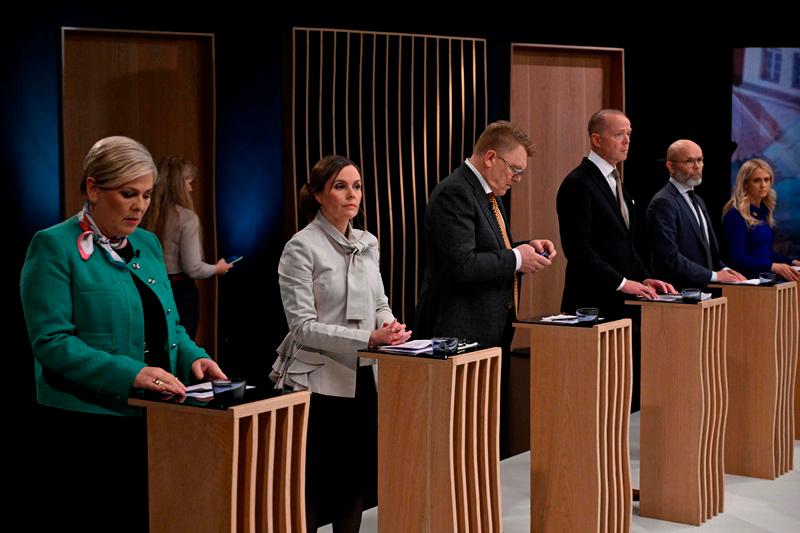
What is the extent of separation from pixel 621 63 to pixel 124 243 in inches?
234

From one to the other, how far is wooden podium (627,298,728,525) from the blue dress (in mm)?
A: 1780

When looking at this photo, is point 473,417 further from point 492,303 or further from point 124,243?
point 124,243

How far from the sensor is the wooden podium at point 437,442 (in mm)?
3148

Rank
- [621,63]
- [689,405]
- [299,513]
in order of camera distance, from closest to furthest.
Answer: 1. [299,513]
2. [689,405]
3. [621,63]

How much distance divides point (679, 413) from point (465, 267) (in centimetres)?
132

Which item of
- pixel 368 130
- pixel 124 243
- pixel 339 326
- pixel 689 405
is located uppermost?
pixel 368 130

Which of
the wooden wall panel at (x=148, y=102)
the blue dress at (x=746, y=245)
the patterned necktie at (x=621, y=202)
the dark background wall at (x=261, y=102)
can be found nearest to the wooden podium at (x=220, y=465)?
the patterned necktie at (x=621, y=202)

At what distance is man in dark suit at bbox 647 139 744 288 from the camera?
513 cm

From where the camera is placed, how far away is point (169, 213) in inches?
220

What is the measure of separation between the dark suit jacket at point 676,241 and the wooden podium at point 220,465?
3.02 m

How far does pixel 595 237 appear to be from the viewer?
468 centimetres

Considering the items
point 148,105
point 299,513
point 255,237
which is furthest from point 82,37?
point 299,513

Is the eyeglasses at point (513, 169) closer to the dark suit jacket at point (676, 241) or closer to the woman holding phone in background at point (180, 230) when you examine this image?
the dark suit jacket at point (676, 241)

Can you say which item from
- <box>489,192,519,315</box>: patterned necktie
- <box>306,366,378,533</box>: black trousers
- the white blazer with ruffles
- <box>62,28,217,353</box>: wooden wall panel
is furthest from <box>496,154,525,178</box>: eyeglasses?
<box>62,28,217,353</box>: wooden wall panel
